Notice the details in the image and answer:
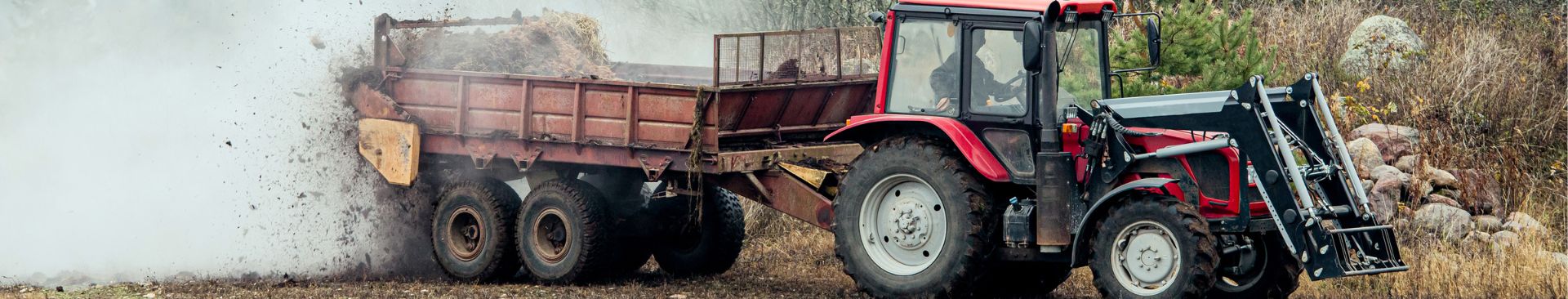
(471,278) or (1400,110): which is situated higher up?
(1400,110)

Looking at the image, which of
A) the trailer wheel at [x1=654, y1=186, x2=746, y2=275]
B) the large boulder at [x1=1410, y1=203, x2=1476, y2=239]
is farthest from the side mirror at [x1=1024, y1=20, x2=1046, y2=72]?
the large boulder at [x1=1410, y1=203, x2=1476, y2=239]

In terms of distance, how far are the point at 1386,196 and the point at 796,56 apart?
5210mm

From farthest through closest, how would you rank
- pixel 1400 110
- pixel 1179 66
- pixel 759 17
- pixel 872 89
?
1. pixel 759 17
2. pixel 1400 110
3. pixel 1179 66
4. pixel 872 89

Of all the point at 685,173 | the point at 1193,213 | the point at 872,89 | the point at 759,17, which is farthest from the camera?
the point at 759,17

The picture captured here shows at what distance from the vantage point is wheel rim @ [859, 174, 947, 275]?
8711mm

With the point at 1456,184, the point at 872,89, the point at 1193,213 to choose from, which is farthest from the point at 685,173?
the point at 1456,184

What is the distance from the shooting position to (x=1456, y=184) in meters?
12.8

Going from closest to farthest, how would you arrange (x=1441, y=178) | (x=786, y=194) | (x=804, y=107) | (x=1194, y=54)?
(x=786, y=194)
(x=804, y=107)
(x=1194, y=54)
(x=1441, y=178)

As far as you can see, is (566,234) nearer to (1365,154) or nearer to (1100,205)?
(1100,205)

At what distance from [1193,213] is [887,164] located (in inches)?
78.0

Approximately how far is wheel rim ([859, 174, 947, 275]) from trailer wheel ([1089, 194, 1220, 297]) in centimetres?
109

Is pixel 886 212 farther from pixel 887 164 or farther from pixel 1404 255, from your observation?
pixel 1404 255

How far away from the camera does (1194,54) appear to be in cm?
1207

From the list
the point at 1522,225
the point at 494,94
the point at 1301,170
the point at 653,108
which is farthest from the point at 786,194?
the point at 1522,225
